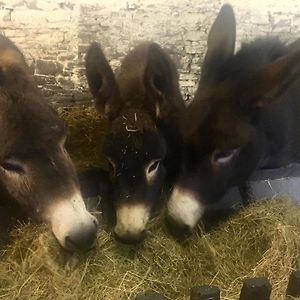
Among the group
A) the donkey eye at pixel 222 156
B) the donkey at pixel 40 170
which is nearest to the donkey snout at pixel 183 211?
the donkey eye at pixel 222 156

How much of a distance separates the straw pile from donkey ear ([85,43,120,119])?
650 millimetres

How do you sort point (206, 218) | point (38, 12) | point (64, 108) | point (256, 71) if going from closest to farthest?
1. point (256, 71)
2. point (206, 218)
3. point (38, 12)
4. point (64, 108)

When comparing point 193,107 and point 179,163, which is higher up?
point 193,107

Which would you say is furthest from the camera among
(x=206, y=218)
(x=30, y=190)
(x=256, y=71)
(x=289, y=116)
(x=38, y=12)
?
(x=38, y=12)

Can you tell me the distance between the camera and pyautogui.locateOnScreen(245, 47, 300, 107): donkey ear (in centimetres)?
256

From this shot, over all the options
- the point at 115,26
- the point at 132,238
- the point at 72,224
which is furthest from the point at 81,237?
the point at 115,26

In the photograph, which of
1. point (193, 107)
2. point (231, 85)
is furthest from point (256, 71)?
point (193, 107)

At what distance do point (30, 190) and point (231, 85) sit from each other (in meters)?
1.19

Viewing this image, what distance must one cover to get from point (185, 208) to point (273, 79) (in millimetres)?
781

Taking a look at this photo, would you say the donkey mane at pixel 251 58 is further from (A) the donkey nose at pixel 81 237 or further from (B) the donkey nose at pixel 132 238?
(A) the donkey nose at pixel 81 237

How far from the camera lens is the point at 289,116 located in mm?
3180

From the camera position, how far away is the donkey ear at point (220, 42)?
3.03 meters

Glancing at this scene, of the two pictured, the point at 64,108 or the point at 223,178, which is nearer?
the point at 223,178

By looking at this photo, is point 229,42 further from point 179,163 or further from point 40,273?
point 40,273
